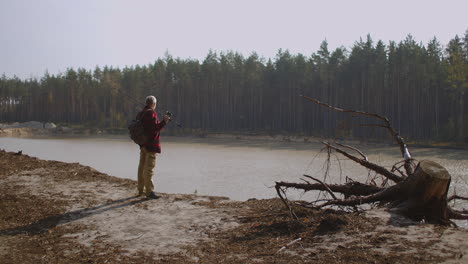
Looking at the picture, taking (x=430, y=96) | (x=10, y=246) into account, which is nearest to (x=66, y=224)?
(x=10, y=246)

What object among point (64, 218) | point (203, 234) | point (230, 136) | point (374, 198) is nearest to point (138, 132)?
point (64, 218)

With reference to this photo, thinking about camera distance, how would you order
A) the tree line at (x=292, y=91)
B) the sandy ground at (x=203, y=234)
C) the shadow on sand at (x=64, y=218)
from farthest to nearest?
the tree line at (x=292, y=91), the shadow on sand at (x=64, y=218), the sandy ground at (x=203, y=234)

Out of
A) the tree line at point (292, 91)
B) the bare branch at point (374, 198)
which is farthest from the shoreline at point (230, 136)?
the bare branch at point (374, 198)

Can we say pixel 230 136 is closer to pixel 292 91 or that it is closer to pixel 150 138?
pixel 292 91

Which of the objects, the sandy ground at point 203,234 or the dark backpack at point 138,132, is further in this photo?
the dark backpack at point 138,132

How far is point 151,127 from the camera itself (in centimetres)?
634

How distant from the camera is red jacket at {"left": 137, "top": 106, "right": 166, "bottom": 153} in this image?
248 inches

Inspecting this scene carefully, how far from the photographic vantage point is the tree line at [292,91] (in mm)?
33250

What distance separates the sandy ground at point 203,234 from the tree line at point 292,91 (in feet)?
56.9

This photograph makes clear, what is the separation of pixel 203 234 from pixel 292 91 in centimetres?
3992

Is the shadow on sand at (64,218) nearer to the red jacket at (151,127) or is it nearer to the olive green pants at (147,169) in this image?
the olive green pants at (147,169)

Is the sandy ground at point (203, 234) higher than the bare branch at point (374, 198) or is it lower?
lower

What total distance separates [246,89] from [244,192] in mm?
38320

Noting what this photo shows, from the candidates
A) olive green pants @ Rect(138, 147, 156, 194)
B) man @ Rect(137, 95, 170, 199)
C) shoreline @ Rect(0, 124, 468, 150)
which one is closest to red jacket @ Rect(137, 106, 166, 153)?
man @ Rect(137, 95, 170, 199)
